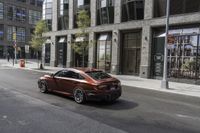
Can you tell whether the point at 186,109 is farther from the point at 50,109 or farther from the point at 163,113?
the point at 50,109

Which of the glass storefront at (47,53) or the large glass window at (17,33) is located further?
the large glass window at (17,33)

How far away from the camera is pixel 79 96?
1066 cm

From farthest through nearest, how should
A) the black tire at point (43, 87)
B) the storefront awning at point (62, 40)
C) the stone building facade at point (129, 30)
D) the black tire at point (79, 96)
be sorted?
the storefront awning at point (62, 40)
the stone building facade at point (129, 30)
the black tire at point (43, 87)
the black tire at point (79, 96)

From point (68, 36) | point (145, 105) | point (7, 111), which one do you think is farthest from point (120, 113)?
point (68, 36)

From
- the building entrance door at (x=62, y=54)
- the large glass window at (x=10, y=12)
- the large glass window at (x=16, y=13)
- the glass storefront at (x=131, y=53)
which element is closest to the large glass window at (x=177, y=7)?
the glass storefront at (x=131, y=53)

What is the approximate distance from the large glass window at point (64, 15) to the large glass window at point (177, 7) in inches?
586

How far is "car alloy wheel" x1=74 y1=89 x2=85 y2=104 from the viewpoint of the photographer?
1048cm

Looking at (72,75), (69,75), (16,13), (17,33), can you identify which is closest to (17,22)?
(16,13)

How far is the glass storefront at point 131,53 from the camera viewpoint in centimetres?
2448

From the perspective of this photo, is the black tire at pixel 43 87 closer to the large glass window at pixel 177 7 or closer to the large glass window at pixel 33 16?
the large glass window at pixel 177 7

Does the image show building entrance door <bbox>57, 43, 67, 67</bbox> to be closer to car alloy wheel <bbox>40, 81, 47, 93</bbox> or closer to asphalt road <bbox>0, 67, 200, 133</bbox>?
car alloy wheel <bbox>40, 81, 47, 93</bbox>

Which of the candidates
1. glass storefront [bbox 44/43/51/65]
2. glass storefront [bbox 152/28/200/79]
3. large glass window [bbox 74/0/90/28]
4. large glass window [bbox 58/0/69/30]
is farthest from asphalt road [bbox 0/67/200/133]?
glass storefront [bbox 44/43/51/65]

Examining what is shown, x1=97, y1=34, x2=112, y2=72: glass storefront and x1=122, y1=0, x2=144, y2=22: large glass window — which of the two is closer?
x1=122, y1=0, x2=144, y2=22: large glass window

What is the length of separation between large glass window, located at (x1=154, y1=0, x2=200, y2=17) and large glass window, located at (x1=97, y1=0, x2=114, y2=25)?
5722mm
